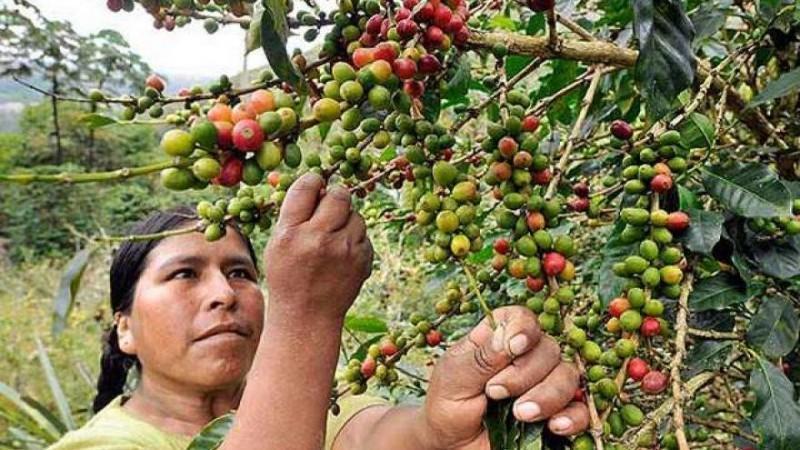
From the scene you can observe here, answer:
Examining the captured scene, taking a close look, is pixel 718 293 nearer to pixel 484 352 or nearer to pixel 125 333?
pixel 484 352

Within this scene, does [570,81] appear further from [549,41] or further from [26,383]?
[26,383]

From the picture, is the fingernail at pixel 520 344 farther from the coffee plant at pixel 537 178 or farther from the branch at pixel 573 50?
the branch at pixel 573 50

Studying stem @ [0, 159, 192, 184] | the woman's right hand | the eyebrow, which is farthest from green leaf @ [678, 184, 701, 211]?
the eyebrow

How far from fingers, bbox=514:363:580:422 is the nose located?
44.2 inches

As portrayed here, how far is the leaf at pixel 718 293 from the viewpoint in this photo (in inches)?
43.3

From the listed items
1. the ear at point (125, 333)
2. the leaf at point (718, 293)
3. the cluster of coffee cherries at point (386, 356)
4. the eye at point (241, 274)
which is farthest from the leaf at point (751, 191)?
the ear at point (125, 333)

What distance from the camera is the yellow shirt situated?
1668 mm

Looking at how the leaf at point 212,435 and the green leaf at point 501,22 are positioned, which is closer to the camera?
the leaf at point 212,435

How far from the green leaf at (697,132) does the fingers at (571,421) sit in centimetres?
42

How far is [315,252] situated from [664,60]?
495mm

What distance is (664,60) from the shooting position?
3.26ft

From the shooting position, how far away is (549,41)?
1.08m

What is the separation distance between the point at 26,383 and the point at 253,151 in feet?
24.6

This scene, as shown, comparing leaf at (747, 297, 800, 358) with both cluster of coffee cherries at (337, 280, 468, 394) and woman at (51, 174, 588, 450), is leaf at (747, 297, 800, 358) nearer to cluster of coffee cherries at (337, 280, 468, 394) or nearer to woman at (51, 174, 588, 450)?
woman at (51, 174, 588, 450)
